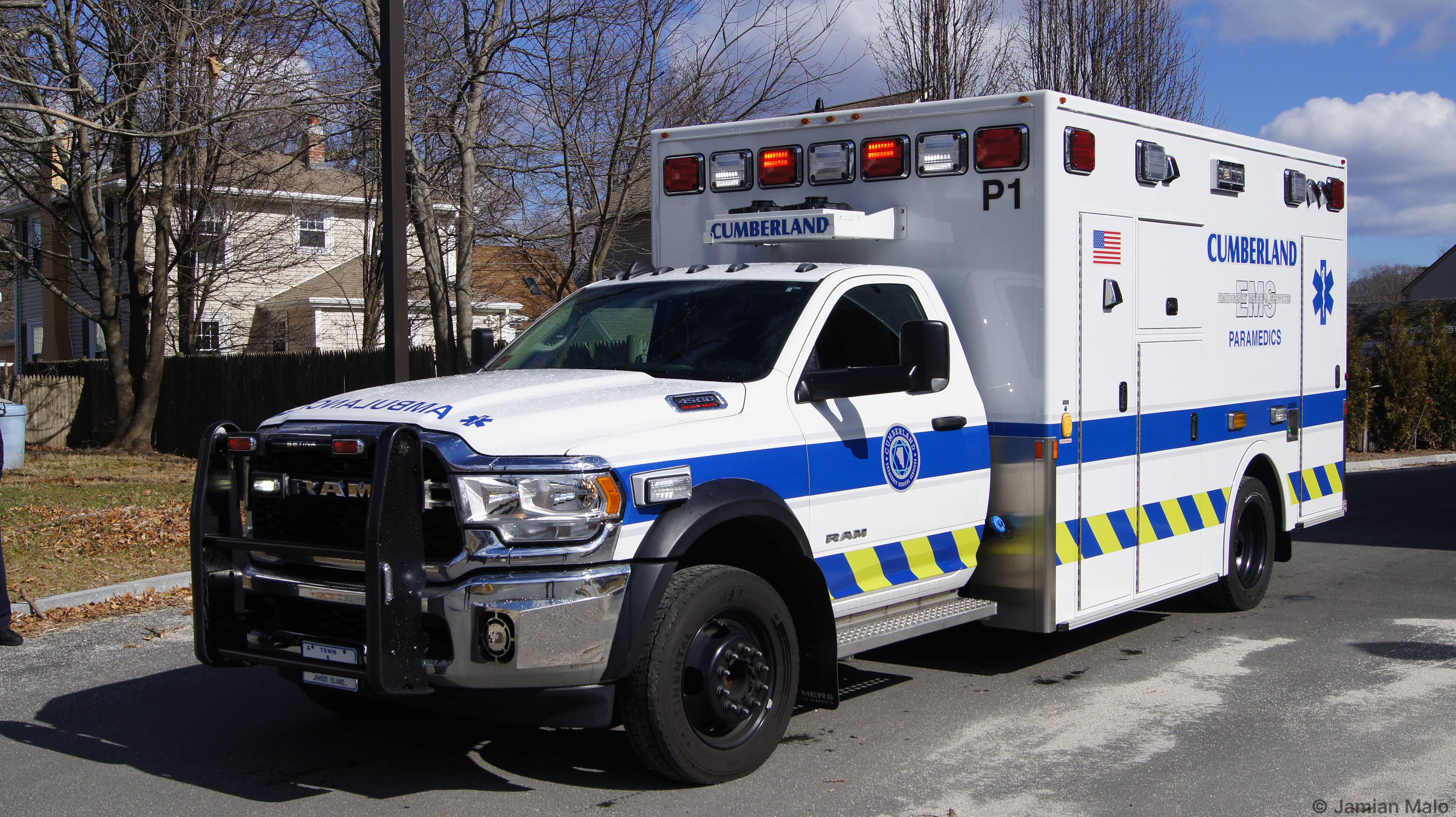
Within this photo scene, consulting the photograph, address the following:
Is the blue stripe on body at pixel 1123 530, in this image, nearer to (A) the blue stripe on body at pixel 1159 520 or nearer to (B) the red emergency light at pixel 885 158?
(A) the blue stripe on body at pixel 1159 520

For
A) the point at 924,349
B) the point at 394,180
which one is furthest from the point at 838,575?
the point at 394,180

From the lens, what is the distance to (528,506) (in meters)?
4.42

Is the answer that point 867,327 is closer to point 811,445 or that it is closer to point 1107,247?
point 811,445

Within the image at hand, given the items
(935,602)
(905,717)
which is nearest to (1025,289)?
(935,602)

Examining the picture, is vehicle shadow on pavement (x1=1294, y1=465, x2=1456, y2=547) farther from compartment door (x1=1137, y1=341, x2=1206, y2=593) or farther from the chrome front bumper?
the chrome front bumper

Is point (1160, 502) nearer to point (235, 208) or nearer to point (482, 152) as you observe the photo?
point (482, 152)

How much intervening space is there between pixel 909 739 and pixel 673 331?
208 cm

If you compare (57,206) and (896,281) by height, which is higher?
(57,206)

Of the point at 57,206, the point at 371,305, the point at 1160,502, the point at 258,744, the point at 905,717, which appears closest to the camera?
the point at 258,744

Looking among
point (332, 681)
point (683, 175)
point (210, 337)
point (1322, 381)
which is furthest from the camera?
point (210, 337)

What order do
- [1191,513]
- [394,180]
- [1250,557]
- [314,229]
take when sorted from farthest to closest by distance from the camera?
[314,229] < [394,180] < [1250,557] < [1191,513]

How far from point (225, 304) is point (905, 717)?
24685mm

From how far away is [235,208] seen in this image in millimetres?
24250

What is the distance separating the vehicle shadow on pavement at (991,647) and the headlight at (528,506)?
280cm
